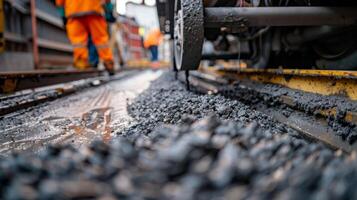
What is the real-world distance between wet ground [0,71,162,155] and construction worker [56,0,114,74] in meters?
2.69

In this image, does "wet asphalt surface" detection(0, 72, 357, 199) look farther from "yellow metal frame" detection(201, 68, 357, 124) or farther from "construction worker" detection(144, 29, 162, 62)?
"construction worker" detection(144, 29, 162, 62)

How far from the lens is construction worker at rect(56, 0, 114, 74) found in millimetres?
4953

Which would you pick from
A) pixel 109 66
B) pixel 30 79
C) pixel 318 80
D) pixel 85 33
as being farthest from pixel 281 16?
pixel 109 66

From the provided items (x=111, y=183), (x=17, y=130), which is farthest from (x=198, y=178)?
(x=17, y=130)

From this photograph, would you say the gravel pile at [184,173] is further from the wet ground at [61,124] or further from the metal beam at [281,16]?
the metal beam at [281,16]

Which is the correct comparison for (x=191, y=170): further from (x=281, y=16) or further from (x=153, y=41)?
(x=153, y=41)

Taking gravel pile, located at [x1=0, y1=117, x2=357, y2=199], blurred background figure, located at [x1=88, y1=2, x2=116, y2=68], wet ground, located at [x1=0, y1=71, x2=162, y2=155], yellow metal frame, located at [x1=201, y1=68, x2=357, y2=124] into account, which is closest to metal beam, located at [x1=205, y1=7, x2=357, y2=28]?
yellow metal frame, located at [x1=201, y1=68, x2=357, y2=124]

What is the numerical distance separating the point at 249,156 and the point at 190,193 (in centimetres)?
20

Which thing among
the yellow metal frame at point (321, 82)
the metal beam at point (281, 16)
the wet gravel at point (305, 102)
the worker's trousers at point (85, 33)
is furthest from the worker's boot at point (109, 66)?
the metal beam at point (281, 16)

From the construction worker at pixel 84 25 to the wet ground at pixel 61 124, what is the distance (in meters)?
2.69

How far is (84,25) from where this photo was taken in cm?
525

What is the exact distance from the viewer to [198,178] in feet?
1.80

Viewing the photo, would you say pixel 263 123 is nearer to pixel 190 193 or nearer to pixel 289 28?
pixel 190 193

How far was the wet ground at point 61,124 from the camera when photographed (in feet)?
4.98
